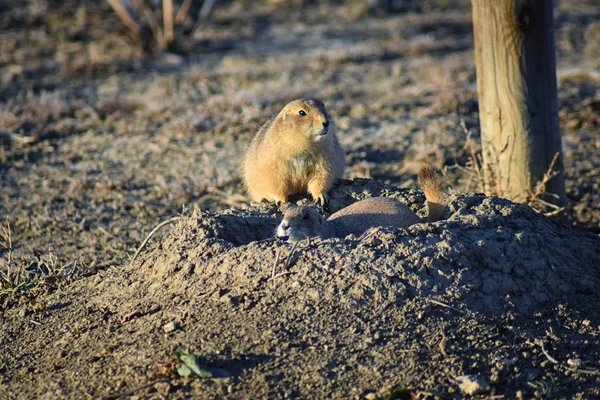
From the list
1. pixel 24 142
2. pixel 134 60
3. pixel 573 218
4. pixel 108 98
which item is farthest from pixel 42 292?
pixel 134 60

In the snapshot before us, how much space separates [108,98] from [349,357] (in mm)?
8364

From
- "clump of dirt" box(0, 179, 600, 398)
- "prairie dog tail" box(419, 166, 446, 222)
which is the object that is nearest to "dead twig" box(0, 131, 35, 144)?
"clump of dirt" box(0, 179, 600, 398)

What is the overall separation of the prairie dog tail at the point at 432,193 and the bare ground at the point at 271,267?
0.55 ft

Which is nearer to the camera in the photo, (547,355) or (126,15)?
(547,355)

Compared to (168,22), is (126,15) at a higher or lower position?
higher

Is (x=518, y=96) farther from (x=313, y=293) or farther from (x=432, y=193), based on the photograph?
(x=313, y=293)

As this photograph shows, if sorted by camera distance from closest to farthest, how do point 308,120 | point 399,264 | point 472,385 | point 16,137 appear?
point 472,385 < point 399,264 < point 308,120 < point 16,137

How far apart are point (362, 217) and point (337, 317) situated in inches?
43.9

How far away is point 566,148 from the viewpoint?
27.8ft

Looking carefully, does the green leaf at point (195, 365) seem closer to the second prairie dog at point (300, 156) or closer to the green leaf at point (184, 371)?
the green leaf at point (184, 371)

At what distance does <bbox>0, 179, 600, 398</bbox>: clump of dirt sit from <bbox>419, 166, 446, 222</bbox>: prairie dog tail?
0.22 meters

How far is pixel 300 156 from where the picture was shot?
6.06 metres

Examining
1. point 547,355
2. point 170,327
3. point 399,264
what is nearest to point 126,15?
point 170,327

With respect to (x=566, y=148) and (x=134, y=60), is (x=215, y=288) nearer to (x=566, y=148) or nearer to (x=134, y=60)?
(x=566, y=148)
